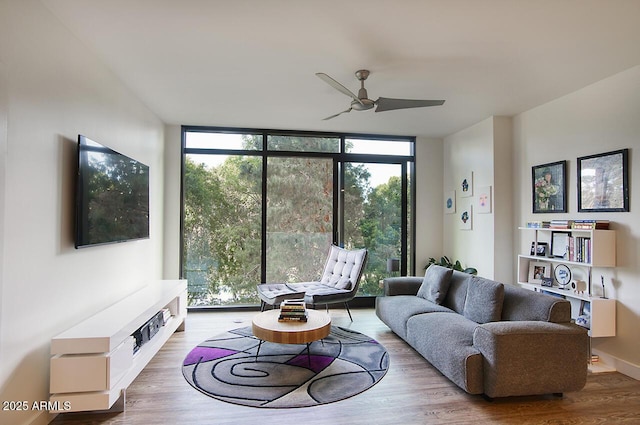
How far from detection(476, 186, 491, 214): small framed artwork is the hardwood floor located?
6.98 feet

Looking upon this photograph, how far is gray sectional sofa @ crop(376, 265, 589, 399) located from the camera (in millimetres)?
2496

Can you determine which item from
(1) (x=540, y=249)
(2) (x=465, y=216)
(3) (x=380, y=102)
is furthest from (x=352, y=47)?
(2) (x=465, y=216)

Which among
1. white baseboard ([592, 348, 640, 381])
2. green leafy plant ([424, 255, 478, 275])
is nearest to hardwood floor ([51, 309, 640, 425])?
white baseboard ([592, 348, 640, 381])

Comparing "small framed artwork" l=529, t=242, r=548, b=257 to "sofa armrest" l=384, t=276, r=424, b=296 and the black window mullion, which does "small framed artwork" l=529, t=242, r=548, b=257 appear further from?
the black window mullion

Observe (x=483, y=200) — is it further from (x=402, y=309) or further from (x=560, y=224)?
(x=402, y=309)

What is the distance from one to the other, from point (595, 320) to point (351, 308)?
9.78 ft

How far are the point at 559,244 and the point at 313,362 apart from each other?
2.76m

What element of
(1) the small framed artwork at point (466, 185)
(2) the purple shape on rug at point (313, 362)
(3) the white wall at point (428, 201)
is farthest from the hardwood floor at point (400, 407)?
(3) the white wall at point (428, 201)

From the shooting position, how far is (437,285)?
3881mm

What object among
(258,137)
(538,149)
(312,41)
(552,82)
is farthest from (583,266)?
(258,137)

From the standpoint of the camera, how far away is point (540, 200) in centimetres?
406

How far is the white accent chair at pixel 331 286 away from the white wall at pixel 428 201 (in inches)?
59.8

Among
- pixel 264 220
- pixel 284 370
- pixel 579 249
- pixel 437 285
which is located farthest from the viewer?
pixel 264 220

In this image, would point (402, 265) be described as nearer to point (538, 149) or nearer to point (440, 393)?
point (538, 149)
